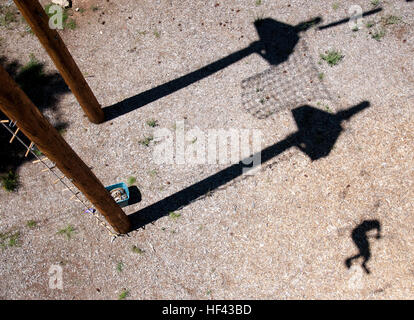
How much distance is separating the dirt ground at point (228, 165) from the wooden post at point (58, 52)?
0.51m

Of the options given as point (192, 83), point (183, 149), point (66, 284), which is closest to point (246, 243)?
point (183, 149)

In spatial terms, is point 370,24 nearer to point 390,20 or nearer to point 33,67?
point 390,20

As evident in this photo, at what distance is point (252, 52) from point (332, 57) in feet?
5.45

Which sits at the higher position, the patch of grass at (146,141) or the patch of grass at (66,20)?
the patch of grass at (66,20)

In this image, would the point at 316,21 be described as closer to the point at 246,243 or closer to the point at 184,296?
the point at 246,243

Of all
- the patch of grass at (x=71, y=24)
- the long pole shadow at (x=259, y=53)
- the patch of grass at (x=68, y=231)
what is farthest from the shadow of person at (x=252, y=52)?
the patch of grass at (x=71, y=24)

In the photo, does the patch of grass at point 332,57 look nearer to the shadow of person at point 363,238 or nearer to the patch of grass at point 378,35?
the patch of grass at point 378,35

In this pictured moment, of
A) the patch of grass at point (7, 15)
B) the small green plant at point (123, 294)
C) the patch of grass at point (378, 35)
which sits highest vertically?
the patch of grass at point (7, 15)

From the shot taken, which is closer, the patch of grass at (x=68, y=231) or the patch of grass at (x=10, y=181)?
the patch of grass at (x=68, y=231)

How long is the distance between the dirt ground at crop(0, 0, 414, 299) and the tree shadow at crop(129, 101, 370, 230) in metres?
0.03

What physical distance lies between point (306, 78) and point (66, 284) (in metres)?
5.77

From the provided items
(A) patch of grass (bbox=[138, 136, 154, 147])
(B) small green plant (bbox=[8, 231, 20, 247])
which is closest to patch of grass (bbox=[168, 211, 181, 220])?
(A) patch of grass (bbox=[138, 136, 154, 147])

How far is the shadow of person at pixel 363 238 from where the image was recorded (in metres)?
4.90

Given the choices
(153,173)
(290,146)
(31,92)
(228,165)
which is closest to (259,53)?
(290,146)
